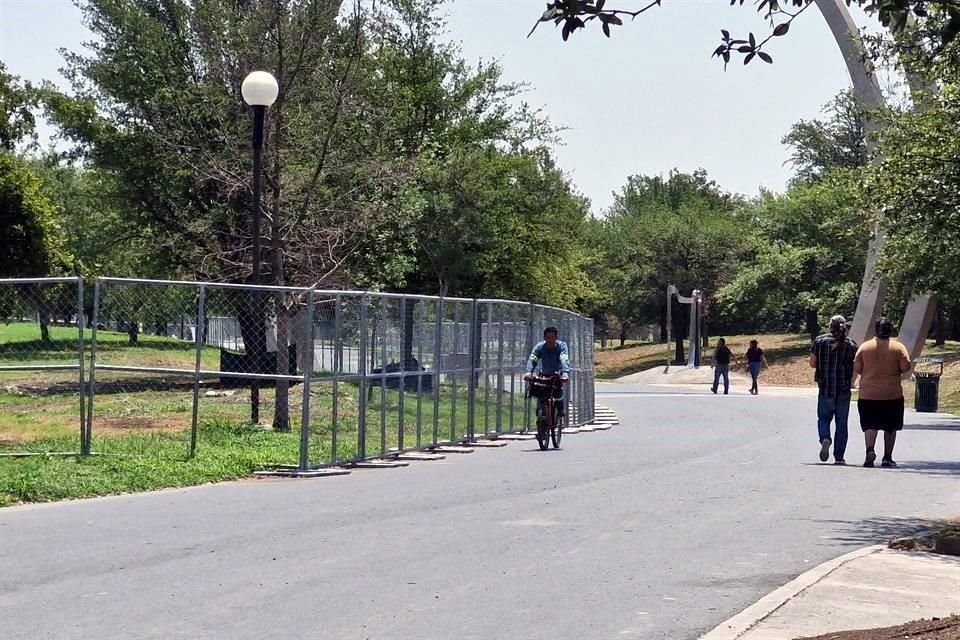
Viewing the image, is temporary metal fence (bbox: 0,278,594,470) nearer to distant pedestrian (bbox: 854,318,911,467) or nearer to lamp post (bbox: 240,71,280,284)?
lamp post (bbox: 240,71,280,284)

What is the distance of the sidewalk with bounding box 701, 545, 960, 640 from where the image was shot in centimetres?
768

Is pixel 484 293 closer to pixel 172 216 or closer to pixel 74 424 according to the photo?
pixel 172 216

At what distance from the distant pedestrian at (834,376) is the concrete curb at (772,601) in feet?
27.2

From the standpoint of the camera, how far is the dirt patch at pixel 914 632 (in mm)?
6875

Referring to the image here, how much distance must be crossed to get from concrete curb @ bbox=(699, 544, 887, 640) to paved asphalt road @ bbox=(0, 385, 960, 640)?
182 mm

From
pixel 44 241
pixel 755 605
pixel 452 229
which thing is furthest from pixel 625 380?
pixel 755 605

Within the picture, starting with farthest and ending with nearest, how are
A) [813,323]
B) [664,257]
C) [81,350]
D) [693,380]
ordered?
[664,257], [813,323], [693,380], [81,350]

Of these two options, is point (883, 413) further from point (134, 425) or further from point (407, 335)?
point (134, 425)

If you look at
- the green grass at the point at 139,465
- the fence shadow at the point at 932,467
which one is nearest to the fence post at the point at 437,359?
the green grass at the point at 139,465

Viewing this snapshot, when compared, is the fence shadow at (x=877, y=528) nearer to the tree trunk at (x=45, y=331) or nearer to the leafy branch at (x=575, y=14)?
the leafy branch at (x=575, y=14)

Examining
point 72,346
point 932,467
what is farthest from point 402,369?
point 932,467

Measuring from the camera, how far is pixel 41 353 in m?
19.1

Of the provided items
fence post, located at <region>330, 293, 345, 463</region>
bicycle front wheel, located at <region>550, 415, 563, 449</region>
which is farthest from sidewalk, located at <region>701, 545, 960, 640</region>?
bicycle front wheel, located at <region>550, 415, 563, 449</region>

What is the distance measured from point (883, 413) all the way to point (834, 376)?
2.91 feet
